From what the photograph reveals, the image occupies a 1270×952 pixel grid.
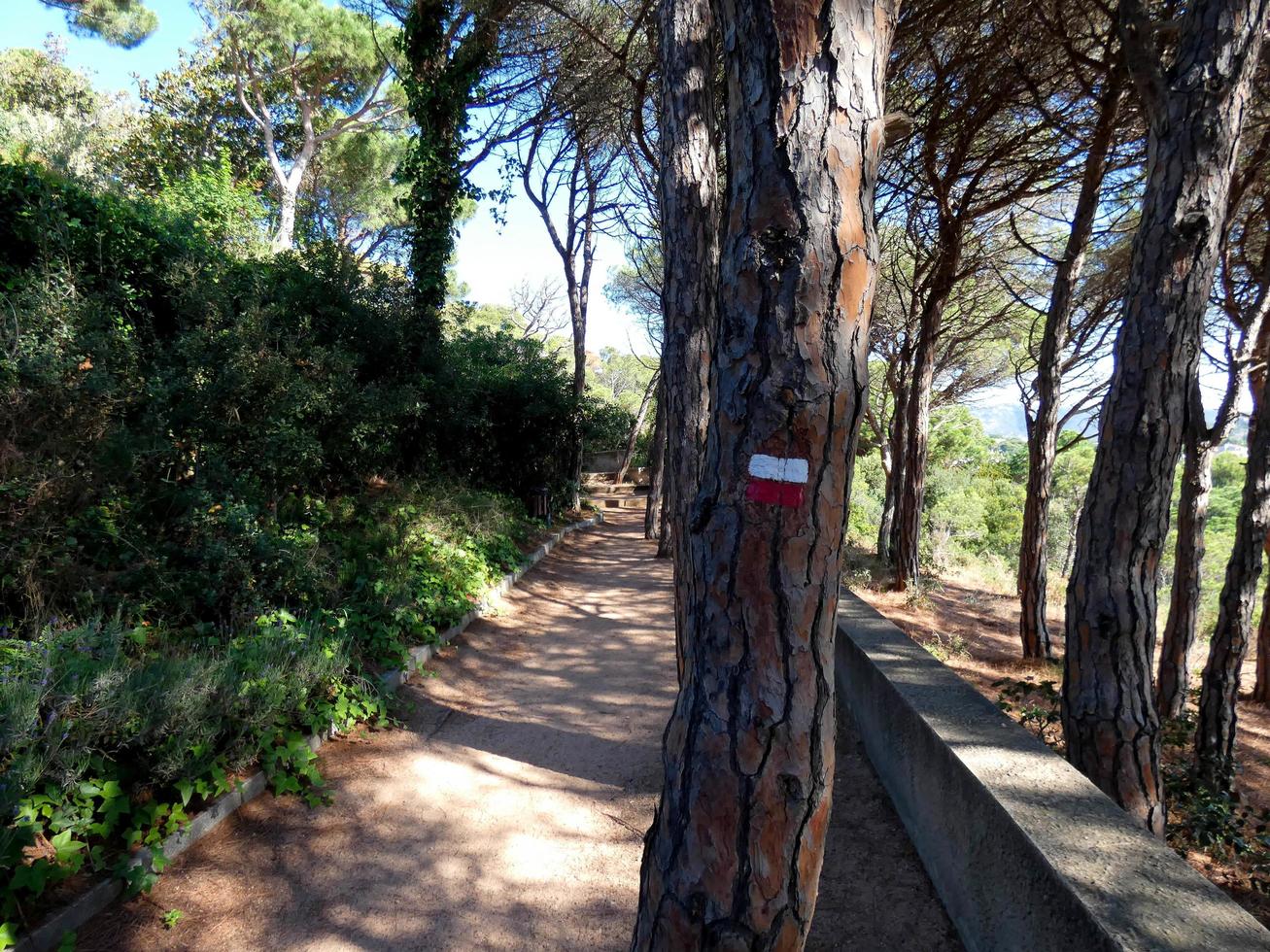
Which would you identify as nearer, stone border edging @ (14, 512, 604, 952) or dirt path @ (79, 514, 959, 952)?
stone border edging @ (14, 512, 604, 952)

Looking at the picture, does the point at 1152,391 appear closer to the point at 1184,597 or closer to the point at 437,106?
the point at 1184,597

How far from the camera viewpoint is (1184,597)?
5.55m

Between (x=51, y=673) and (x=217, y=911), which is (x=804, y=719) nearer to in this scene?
(x=217, y=911)

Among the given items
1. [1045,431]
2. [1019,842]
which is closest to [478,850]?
[1019,842]

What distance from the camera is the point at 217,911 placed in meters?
2.86

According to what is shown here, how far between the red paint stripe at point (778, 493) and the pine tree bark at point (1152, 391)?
2.51 metres

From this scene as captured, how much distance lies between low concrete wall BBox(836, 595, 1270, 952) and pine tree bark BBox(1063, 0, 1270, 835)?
0.57m

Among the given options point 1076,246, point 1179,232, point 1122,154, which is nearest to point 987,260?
point 1122,154

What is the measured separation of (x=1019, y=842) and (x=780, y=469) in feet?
5.18

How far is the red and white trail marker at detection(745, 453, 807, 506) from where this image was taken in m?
1.56

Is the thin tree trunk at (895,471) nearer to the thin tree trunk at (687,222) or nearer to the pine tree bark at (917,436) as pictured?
the pine tree bark at (917,436)

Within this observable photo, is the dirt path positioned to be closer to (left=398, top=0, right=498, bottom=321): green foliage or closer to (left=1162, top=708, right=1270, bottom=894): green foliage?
(left=1162, top=708, right=1270, bottom=894): green foliage

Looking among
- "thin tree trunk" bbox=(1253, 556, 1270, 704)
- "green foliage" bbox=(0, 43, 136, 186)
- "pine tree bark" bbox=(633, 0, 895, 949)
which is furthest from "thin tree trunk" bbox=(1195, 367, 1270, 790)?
"green foliage" bbox=(0, 43, 136, 186)

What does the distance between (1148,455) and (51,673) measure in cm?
509
